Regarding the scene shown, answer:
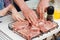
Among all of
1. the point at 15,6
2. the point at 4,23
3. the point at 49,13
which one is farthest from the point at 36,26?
the point at 15,6

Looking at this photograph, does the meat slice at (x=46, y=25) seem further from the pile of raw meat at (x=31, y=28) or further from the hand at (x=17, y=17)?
the hand at (x=17, y=17)

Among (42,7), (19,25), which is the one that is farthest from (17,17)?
(42,7)

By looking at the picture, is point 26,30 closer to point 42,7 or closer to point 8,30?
point 8,30

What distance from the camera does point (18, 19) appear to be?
111cm

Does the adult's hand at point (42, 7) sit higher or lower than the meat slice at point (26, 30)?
higher

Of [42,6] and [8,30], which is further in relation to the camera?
[42,6]

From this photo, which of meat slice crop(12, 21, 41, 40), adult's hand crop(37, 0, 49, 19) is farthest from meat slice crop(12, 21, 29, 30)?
adult's hand crop(37, 0, 49, 19)

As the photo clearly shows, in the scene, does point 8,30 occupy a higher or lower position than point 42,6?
lower

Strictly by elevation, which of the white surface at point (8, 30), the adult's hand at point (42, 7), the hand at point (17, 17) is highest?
the adult's hand at point (42, 7)

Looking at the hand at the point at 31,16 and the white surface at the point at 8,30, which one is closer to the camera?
the white surface at the point at 8,30

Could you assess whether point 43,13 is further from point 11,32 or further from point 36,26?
point 11,32

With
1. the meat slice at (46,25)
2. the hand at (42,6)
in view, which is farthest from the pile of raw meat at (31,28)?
the hand at (42,6)

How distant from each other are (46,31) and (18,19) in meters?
0.23

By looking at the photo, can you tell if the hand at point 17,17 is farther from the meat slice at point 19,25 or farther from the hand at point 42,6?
the hand at point 42,6
